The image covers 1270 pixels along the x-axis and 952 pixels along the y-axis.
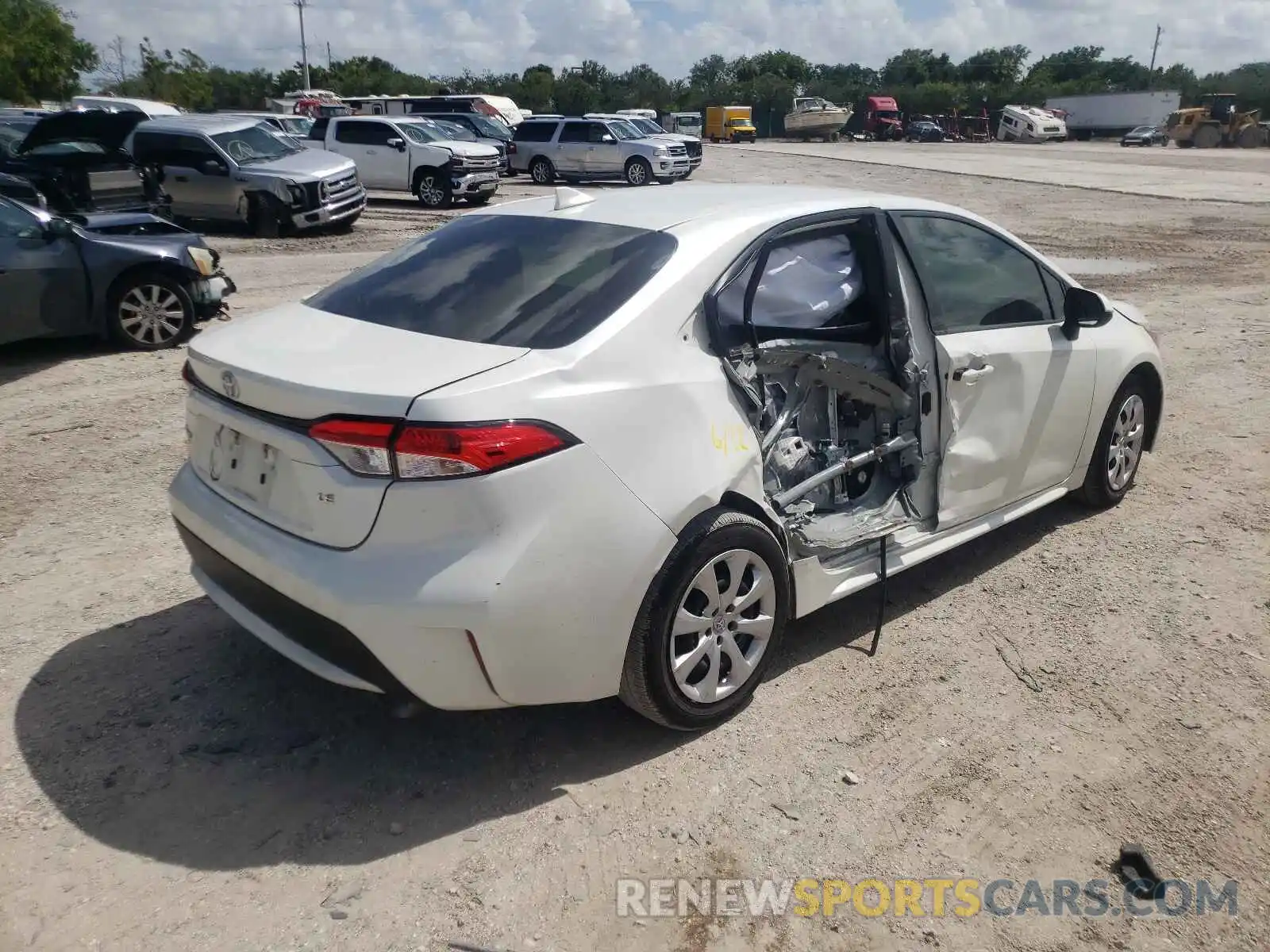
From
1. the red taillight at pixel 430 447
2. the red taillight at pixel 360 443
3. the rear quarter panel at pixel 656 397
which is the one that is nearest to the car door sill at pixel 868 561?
the rear quarter panel at pixel 656 397

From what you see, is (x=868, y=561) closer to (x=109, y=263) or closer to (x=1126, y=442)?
(x=1126, y=442)

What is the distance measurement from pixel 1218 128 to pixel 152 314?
193 feet

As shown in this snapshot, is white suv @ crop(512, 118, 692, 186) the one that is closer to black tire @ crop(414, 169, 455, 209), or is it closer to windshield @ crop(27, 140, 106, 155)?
black tire @ crop(414, 169, 455, 209)

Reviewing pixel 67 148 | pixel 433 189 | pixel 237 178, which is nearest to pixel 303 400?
pixel 67 148

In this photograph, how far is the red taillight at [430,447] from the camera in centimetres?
263

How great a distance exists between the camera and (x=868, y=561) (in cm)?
383

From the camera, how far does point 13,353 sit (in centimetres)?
842

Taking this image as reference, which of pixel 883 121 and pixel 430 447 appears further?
pixel 883 121

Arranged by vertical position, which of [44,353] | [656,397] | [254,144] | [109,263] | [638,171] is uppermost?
[254,144]

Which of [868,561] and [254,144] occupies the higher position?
[254,144]

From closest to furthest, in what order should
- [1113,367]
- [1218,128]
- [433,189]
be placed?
1. [1113,367]
2. [433,189]
3. [1218,128]

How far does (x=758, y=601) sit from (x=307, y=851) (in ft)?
5.19

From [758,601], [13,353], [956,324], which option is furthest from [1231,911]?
[13,353]

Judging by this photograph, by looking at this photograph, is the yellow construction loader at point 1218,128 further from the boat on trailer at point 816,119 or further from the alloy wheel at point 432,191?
the alloy wheel at point 432,191
